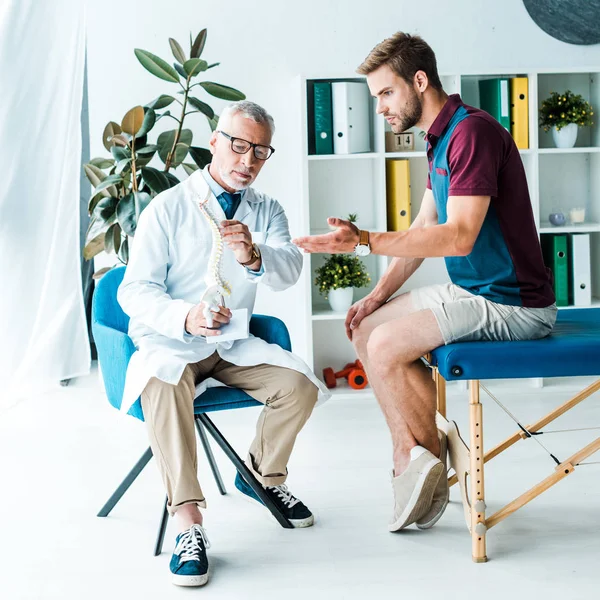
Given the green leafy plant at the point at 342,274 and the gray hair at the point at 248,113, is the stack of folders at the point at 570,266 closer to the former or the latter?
the green leafy plant at the point at 342,274

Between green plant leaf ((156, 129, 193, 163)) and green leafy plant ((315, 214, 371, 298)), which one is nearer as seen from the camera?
green plant leaf ((156, 129, 193, 163))

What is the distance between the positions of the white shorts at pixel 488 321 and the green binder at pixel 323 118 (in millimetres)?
1805

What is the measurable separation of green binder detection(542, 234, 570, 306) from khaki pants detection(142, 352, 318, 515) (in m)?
2.01

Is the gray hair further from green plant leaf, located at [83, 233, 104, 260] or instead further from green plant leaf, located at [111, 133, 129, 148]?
green plant leaf, located at [83, 233, 104, 260]

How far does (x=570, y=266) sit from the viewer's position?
12.8 feet

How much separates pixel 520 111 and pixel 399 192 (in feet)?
2.25

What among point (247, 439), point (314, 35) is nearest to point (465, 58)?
point (314, 35)

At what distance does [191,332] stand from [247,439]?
3.91 feet

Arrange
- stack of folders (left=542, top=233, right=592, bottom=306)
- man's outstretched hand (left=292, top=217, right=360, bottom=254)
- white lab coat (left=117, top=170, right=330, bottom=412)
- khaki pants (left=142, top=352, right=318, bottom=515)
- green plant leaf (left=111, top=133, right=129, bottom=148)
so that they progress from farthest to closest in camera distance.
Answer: stack of folders (left=542, top=233, right=592, bottom=306), green plant leaf (left=111, top=133, right=129, bottom=148), white lab coat (left=117, top=170, right=330, bottom=412), khaki pants (left=142, top=352, right=318, bottom=515), man's outstretched hand (left=292, top=217, right=360, bottom=254)

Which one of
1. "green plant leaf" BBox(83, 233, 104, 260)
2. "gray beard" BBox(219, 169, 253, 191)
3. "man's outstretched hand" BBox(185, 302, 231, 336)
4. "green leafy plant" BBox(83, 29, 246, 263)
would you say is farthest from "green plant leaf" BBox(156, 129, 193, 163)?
"man's outstretched hand" BBox(185, 302, 231, 336)

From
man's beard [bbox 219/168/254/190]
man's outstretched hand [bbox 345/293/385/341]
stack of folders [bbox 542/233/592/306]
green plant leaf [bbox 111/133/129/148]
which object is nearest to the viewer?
man's beard [bbox 219/168/254/190]

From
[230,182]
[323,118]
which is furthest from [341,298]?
[230,182]

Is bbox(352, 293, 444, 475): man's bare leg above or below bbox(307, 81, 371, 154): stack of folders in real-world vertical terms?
below

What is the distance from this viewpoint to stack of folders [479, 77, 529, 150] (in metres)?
3.81
